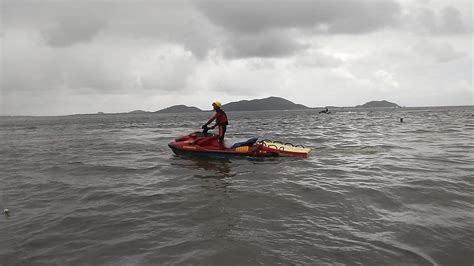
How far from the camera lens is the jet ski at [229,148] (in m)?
15.2

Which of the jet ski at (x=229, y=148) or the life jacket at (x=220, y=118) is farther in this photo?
the jet ski at (x=229, y=148)

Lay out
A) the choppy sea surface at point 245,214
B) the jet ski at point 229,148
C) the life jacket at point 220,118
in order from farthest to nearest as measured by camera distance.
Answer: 1. the jet ski at point 229,148
2. the life jacket at point 220,118
3. the choppy sea surface at point 245,214

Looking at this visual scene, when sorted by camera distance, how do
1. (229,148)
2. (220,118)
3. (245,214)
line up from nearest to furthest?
(245,214), (220,118), (229,148)

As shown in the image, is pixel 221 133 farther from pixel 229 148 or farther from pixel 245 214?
pixel 245 214

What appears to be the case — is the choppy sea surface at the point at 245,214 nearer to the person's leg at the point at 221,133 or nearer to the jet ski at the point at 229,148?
the jet ski at the point at 229,148

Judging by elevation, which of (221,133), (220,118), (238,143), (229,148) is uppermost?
(220,118)

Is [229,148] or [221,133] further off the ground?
[221,133]

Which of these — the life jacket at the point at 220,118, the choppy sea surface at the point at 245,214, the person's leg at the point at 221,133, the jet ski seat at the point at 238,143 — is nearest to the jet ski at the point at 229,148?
the jet ski seat at the point at 238,143

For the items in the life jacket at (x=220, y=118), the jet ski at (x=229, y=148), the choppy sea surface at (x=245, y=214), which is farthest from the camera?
the jet ski at (x=229, y=148)

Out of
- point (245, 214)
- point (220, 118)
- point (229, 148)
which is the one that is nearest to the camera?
point (245, 214)

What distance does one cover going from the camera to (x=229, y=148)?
15297 mm

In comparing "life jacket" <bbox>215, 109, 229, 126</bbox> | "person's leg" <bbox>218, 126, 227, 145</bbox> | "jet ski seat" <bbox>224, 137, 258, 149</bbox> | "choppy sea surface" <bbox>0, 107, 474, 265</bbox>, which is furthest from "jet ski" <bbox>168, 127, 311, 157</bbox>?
"choppy sea surface" <bbox>0, 107, 474, 265</bbox>

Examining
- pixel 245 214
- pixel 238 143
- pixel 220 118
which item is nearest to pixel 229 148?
pixel 238 143

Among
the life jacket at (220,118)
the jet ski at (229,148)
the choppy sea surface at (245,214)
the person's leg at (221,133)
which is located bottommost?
the choppy sea surface at (245,214)
